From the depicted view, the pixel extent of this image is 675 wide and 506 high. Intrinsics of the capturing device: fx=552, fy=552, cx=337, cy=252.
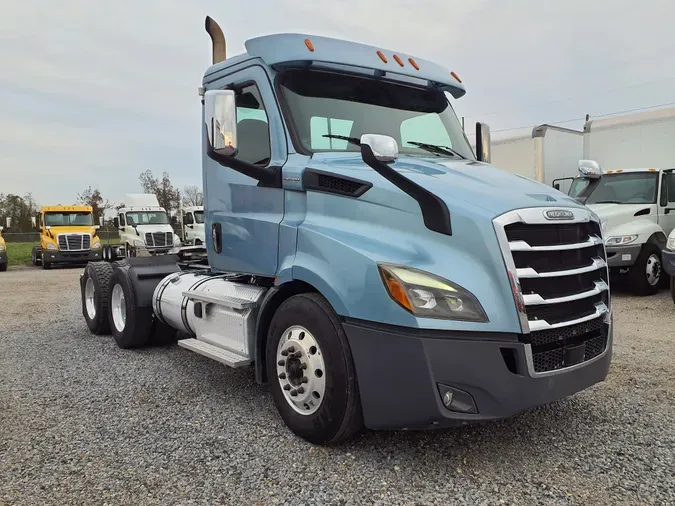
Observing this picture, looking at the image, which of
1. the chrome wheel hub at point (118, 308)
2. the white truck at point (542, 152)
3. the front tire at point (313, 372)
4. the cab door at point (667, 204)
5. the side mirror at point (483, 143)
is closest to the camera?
the front tire at point (313, 372)

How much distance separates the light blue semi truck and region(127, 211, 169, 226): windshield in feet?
69.6

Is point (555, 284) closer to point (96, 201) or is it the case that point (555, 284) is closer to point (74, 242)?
point (74, 242)

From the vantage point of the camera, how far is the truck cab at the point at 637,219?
32.6 feet

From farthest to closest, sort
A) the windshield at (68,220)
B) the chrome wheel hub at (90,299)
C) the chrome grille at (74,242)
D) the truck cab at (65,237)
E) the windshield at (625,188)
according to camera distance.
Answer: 1. the windshield at (68,220)
2. the chrome grille at (74,242)
3. the truck cab at (65,237)
4. the windshield at (625,188)
5. the chrome wheel hub at (90,299)

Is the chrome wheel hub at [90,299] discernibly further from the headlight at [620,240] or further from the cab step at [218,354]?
the headlight at [620,240]

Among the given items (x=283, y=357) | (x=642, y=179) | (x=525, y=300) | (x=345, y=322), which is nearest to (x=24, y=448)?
(x=283, y=357)

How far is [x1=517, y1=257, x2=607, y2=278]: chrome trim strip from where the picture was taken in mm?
3062

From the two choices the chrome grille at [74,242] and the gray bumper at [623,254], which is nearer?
the gray bumper at [623,254]

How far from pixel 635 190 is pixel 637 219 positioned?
898 mm

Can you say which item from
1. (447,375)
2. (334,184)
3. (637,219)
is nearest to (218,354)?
(334,184)

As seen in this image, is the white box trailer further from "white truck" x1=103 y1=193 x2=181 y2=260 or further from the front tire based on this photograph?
"white truck" x1=103 y1=193 x2=181 y2=260

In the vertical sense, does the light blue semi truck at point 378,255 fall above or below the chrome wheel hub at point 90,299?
above

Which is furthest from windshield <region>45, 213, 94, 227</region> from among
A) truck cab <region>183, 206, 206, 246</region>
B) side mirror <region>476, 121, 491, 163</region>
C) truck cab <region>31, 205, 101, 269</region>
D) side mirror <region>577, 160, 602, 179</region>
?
side mirror <region>577, 160, 602, 179</region>

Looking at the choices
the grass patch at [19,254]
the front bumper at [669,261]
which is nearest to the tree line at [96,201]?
the grass patch at [19,254]
